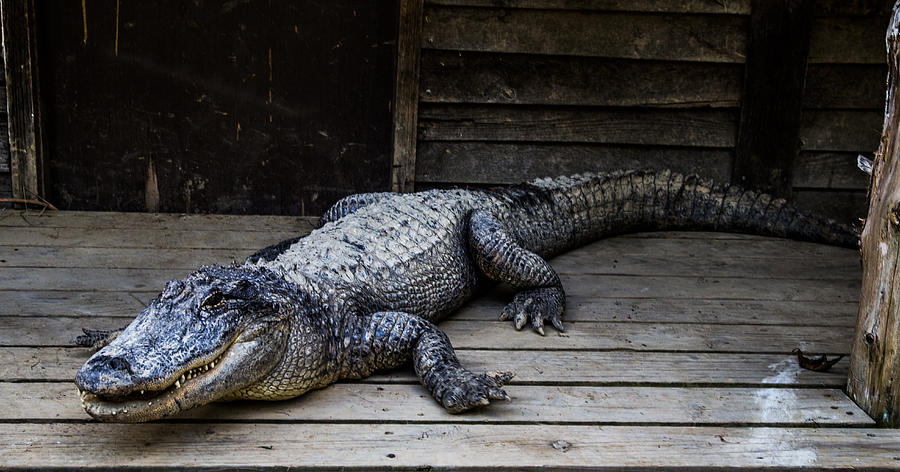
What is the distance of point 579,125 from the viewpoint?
14.8 ft

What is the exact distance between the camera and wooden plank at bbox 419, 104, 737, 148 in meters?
4.43

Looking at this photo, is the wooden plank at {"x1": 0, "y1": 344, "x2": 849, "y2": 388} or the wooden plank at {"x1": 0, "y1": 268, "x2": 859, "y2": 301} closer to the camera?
the wooden plank at {"x1": 0, "y1": 344, "x2": 849, "y2": 388}

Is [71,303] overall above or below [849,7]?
below

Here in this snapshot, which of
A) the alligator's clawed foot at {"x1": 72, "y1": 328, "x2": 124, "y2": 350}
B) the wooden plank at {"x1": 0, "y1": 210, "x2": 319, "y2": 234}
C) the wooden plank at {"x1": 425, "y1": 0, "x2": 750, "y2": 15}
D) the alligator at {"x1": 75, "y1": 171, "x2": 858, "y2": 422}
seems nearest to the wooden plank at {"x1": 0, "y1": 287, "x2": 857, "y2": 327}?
the alligator at {"x1": 75, "y1": 171, "x2": 858, "y2": 422}

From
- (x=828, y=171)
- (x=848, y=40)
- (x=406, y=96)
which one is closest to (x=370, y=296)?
(x=406, y=96)

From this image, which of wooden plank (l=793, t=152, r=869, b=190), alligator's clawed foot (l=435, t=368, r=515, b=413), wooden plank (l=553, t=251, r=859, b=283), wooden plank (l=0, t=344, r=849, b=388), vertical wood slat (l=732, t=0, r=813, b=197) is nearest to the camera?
alligator's clawed foot (l=435, t=368, r=515, b=413)

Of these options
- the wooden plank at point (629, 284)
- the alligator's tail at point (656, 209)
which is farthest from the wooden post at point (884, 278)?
the alligator's tail at point (656, 209)

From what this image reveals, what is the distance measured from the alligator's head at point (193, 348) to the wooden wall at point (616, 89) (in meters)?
2.15

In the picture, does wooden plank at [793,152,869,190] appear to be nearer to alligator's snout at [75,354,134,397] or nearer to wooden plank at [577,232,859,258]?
wooden plank at [577,232,859,258]

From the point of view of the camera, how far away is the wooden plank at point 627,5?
4258 mm

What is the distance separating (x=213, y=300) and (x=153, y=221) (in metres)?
2.21

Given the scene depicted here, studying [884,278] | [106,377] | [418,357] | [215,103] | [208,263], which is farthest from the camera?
[215,103]

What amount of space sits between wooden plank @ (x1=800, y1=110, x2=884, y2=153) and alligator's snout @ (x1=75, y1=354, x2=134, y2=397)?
3905 millimetres

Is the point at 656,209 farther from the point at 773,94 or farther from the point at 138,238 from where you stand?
the point at 138,238
